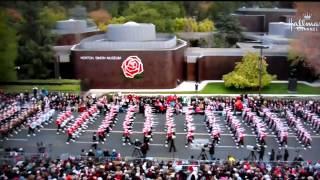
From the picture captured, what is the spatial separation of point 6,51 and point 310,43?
20.3 meters

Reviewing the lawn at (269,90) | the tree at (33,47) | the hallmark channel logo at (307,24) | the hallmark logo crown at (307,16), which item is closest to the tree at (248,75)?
the lawn at (269,90)

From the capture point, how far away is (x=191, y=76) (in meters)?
38.2

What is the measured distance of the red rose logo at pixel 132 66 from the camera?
116 ft

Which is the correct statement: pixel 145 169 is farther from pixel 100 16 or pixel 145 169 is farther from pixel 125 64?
pixel 100 16

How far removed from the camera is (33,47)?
36.3 metres

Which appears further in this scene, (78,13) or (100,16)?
(100,16)

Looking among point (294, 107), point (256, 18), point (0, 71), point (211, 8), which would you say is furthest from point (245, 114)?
point (211, 8)

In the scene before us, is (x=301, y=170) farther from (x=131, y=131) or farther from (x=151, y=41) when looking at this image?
(x=151, y=41)

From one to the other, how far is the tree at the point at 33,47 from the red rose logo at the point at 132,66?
559 cm

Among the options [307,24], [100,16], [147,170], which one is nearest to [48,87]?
[147,170]

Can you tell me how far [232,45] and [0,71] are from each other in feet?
84.3

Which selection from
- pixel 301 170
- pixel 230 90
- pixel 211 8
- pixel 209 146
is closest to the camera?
pixel 301 170

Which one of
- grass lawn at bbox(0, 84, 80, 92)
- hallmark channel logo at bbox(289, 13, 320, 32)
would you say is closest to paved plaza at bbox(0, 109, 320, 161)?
grass lawn at bbox(0, 84, 80, 92)

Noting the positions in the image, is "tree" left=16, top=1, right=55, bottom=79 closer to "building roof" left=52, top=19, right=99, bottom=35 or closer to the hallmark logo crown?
→ "building roof" left=52, top=19, right=99, bottom=35
